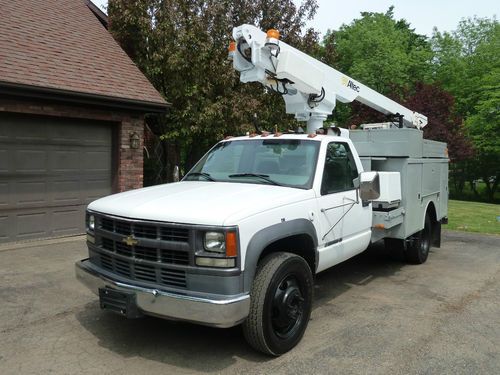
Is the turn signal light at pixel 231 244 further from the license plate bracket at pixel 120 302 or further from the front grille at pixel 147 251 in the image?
the license plate bracket at pixel 120 302

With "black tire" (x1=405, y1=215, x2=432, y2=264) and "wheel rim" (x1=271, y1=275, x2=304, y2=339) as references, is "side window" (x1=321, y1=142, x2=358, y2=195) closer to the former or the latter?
"wheel rim" (x1=271, y1=275, x2=304, y2=339)

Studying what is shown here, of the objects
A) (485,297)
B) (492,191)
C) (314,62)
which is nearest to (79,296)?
(314,62)

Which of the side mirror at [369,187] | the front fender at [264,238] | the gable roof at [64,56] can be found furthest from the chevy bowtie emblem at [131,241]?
the gable roof at [64,56]

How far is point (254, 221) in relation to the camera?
368 centimetres

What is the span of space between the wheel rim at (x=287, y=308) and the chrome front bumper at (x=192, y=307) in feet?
1.53

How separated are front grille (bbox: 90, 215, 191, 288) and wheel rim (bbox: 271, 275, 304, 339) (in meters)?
0.86

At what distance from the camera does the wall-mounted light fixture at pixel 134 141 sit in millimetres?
10203

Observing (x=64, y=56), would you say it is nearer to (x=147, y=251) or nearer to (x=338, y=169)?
(x=338, y=169)

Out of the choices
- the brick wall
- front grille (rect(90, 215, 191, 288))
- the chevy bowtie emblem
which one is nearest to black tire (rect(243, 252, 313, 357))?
front grille (rect(90, 215, 191, 288))

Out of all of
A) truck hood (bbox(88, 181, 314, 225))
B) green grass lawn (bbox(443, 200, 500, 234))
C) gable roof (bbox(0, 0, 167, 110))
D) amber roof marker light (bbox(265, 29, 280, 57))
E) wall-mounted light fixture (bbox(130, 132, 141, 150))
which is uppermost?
gable roof (bbox(0, 0, 167, 110))

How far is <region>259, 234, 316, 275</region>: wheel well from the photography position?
421 cm

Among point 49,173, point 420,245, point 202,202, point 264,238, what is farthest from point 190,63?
point 264,238

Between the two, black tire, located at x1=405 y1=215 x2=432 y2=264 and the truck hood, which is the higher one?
the truck hood

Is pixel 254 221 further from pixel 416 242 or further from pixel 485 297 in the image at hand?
pixel 416 242
